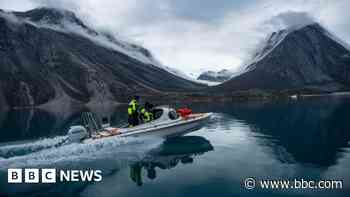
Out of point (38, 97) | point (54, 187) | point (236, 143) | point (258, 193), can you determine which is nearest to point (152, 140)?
point (236, 143)

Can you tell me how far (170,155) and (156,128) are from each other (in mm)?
3322

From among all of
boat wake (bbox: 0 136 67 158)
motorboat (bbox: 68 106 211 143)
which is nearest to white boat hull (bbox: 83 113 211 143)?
motorboat (bbox: 68 106 211 143)

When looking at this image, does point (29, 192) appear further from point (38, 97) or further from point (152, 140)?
point (38, 97)

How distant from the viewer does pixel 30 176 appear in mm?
18016

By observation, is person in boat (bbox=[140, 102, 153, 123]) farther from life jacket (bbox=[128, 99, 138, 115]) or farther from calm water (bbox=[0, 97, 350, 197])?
calm water (bbox=[0, 97, 350, 197])

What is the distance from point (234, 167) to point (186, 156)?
4.25 metres

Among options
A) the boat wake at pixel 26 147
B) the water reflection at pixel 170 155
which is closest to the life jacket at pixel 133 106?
the water reflection at pixel 170 155

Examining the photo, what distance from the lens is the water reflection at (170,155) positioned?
1931cm

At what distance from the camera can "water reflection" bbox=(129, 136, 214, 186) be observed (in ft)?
A: 63.4

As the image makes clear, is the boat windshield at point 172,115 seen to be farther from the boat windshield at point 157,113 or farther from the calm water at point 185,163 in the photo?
the calm water at point 185,163

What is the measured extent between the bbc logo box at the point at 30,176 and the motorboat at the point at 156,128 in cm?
478

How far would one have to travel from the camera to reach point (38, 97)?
589ft

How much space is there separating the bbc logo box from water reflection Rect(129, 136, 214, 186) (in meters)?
4.48

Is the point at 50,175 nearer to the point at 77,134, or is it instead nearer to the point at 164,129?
the point at 77,134
